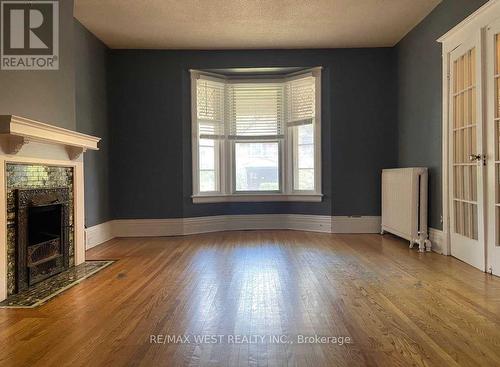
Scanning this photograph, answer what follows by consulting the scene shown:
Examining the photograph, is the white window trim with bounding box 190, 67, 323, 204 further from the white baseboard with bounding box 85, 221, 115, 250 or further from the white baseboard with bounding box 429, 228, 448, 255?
the white baseboard with bounding box 429, 228, 448, 255

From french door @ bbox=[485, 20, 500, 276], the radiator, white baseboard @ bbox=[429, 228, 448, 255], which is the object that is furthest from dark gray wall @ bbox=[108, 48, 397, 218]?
french door @ bbox=[485, 20, 500, 276]

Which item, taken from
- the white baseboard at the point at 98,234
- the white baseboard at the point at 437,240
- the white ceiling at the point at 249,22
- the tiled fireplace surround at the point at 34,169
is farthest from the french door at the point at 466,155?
the white baseboard at the point at 98,234

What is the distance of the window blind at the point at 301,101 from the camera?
720cm

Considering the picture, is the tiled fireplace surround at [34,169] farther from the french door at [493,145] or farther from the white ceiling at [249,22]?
the french door at [493,145]

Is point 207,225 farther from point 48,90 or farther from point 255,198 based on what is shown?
point 48,90

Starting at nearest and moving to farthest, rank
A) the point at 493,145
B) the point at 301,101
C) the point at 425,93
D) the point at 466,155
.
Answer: the point at 493,145 < the point at 466,155 < the point at 425,93 < the point at 301,101

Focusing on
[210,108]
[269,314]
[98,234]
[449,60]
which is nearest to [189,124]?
[210,108]

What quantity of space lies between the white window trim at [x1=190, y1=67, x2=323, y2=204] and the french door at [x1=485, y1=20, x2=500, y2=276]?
318 cm

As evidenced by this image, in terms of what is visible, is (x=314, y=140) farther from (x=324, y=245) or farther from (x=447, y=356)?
(x=447, y=356)

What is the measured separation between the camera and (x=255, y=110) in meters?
7.53

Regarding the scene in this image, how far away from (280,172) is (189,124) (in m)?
1.69

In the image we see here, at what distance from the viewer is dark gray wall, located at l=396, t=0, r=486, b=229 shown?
5141 mm

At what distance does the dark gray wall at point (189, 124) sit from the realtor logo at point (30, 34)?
2450mm

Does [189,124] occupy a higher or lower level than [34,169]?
higher
